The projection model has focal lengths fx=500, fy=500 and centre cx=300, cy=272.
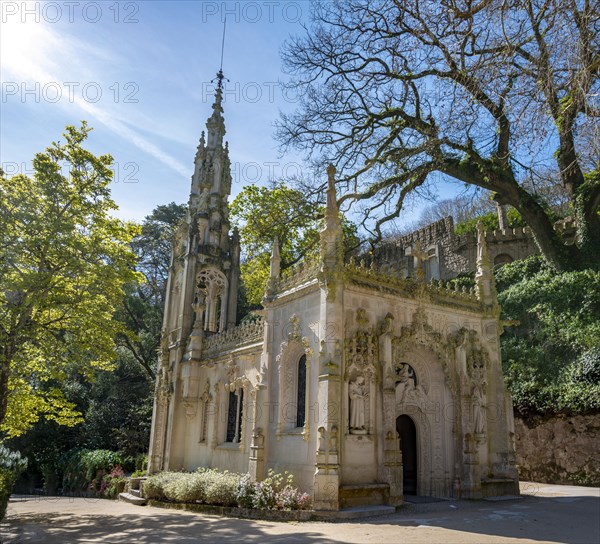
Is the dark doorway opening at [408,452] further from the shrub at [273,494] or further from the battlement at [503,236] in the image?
the battlement at [503,236]

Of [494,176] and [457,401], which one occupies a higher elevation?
[494,176]

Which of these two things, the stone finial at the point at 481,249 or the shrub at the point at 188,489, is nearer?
the shrub at the point at 188,489

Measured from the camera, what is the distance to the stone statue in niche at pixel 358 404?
12.9 m

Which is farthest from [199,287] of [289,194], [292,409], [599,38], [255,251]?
[599,38]

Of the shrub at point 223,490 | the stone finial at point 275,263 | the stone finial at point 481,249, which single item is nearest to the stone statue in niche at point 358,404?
the shrub at point 223,490

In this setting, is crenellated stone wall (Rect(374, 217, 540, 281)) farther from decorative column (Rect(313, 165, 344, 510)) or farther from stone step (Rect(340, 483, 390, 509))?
stone step (Rect(340, 483, 390, 509))

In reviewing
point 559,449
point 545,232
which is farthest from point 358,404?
point 545,232

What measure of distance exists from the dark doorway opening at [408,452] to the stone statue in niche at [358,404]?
313 cm

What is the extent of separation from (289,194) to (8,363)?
12.6m

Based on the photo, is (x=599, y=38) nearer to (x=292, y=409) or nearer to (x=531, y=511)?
(x=531, y=511)

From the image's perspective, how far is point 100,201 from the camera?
15758mm

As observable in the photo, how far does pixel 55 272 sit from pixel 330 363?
812cm

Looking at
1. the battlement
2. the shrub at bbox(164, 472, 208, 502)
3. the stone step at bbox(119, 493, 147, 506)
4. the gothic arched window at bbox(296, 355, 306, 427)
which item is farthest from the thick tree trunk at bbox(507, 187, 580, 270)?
the stone step at bbox(119, 493, 147, 506)

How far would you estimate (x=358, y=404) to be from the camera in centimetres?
1309
